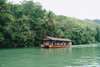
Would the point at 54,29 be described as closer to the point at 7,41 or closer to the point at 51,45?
the point at 51,45

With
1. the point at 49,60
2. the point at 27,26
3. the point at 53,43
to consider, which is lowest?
the point at 53,43

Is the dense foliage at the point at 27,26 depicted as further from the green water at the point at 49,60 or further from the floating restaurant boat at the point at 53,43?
the green water at the point at 49,60

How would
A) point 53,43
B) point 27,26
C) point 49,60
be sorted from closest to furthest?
point 49,60 → point 53,43 → point 27,26

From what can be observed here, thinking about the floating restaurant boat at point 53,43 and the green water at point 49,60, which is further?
the floating restaurant boat at point 53,43

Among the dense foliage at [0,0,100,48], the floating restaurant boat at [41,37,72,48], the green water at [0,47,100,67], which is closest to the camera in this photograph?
the green water at [0,47,100,67]

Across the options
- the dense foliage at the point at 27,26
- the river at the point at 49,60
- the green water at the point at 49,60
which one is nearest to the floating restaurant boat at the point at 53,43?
the dense foliage at the point at 27,26

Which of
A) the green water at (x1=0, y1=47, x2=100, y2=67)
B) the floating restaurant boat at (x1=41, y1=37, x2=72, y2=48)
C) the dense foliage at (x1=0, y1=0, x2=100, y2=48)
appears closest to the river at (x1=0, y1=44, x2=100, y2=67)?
the green water at (x1=0, y1=47, x2=100, y2=67)

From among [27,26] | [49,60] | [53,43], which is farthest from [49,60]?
[27,26]

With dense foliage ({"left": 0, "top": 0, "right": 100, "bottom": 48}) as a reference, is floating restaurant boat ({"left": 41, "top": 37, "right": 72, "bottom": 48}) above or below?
below

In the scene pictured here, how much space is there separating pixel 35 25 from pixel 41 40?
2.69m

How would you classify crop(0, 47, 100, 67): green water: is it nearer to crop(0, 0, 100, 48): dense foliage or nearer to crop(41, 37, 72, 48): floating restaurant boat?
crop(0, 0, 100, 48): dense foliage

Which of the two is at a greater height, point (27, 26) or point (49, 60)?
point (27, 26)

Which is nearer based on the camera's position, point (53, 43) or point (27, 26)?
point (53, 43)

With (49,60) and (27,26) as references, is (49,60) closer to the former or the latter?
(49,60)
